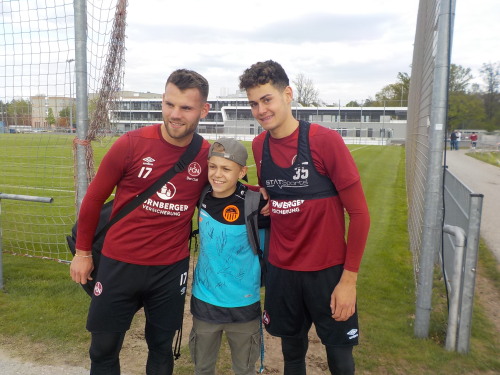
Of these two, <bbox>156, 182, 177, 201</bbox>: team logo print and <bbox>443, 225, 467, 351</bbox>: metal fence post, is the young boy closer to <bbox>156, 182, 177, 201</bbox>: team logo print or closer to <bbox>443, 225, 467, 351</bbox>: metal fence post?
<bbox>156, 182, 177, 201</bbox>: team logo print

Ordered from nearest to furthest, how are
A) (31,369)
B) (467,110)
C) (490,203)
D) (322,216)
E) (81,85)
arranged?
(322,216) < (31,369) < (81,85) < (490,203) < (467,110)

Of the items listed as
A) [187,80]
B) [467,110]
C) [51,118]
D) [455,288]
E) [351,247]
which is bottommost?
[455,288]

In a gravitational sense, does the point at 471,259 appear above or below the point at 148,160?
below

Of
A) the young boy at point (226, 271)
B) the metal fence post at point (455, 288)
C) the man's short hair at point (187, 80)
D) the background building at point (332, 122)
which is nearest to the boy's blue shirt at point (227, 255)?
the young boy at point (226, 271)

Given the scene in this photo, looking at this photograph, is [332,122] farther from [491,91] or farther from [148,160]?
[148,160]

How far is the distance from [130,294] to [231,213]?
2.49 feet

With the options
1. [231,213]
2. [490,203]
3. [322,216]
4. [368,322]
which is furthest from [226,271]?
[490,203]

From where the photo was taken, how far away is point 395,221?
31.0 ft

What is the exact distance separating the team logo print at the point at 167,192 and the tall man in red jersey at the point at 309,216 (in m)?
0.53

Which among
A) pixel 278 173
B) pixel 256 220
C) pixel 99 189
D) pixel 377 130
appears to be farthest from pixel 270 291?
pixel 377 130

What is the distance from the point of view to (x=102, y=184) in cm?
246

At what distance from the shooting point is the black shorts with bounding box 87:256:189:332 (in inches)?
98.3

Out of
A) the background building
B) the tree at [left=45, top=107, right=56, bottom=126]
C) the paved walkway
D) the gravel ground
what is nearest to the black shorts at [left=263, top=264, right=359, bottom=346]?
the gravel ground

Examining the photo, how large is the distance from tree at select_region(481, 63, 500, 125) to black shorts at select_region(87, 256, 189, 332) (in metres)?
66.4
